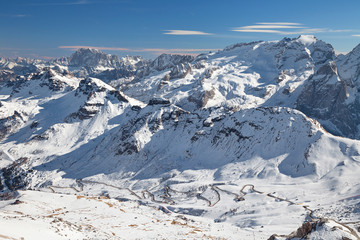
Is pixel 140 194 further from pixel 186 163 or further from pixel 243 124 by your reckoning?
pixel 243 124

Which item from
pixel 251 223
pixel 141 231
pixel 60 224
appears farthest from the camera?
pixel 251 223

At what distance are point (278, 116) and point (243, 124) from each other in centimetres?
2296

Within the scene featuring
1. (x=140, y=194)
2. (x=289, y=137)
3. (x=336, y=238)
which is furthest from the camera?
(x=289, y=137)

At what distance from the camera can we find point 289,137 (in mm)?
180875

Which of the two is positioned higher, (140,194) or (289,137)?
(289,137)

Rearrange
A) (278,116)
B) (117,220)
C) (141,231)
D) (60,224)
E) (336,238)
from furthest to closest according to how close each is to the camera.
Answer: (278,116), (117,220), (141,231), (60,224), (336,238)

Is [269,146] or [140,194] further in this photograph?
[269,146]

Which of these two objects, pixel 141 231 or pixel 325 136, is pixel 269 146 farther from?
pixel 141 231

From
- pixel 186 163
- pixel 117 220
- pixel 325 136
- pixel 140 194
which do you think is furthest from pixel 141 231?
pixel 325 136

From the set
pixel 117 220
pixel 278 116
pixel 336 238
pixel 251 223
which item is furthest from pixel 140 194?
pixel 336 238

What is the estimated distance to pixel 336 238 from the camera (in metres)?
43.1

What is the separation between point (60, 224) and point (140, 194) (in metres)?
102

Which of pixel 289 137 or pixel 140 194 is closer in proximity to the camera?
pixel 140 194

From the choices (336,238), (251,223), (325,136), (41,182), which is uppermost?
(336,238)
